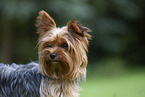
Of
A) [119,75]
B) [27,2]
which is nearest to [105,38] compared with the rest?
[119,75]

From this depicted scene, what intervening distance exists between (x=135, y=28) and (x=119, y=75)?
4795 millimetres

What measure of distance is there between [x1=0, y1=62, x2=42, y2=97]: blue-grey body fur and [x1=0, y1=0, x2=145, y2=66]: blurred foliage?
9.59m

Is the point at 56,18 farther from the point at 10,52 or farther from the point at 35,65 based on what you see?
the point at 35,65

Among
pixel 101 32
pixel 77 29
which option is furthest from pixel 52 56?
pixel 101 32

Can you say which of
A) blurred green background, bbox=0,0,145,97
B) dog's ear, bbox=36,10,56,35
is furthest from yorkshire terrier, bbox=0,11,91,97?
blurred green background, bbox=0,0,145,97

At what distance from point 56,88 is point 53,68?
461 millimetres

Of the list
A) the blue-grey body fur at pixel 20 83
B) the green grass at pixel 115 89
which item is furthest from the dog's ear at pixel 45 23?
the green grass at pixel 115 89

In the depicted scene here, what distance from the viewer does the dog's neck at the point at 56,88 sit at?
18.1 feet

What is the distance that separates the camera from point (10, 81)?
18.9 feet

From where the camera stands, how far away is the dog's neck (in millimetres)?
5527

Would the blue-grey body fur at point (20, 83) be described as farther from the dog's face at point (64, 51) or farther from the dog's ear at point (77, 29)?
the dog's ear at point (77, 29)

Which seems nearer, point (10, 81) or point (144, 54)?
point (10, 81)

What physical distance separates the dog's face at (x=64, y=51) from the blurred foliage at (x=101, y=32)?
9701 mm

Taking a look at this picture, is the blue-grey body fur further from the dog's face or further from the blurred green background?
the blurred green background
